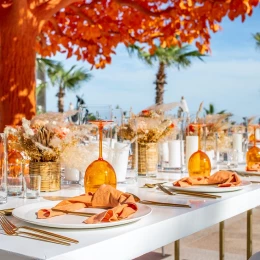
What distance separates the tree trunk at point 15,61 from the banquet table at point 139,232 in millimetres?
2158

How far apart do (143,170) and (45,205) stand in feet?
3.41

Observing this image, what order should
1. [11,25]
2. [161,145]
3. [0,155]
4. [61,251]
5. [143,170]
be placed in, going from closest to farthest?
[61,251]
[0,155]
[143,170]
[161,145]
[11,25]

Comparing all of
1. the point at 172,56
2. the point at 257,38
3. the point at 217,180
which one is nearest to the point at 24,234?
the point at 217,180

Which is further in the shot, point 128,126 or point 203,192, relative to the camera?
point 128,126

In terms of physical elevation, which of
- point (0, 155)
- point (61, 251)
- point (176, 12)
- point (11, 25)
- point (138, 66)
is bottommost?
point (61, 251)

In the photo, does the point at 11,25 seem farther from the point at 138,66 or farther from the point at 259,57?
the point at 259,57

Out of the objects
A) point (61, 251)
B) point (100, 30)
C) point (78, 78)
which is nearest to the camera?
point (61, 251)

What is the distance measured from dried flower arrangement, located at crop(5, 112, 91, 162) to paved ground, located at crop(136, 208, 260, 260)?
178cm

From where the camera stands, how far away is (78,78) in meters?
16.1

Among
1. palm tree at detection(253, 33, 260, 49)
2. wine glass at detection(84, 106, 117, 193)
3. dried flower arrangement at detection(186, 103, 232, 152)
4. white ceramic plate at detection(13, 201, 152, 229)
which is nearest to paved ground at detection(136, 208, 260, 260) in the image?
dried flower arrangement at detection(186, 103, 232, 152)

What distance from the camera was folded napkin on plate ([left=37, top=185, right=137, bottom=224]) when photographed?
123 centimetres

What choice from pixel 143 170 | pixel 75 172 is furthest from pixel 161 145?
pixel 75 172

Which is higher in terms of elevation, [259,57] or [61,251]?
[259,57]

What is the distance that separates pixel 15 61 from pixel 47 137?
84.6 inches
